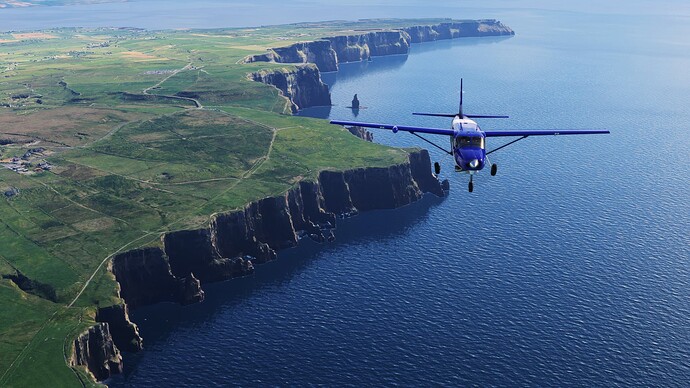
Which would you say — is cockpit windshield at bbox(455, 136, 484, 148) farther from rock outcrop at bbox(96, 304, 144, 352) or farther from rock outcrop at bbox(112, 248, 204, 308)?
rock outcrop at bbox(112, 248, 204, 308)

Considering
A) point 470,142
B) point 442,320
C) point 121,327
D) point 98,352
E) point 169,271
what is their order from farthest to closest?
point 169,271
point 442,320
point 121,327
point 98,352
point 470,142

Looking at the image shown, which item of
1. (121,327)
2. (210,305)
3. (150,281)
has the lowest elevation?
(210,305)

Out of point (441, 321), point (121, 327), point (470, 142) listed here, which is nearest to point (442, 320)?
point (441, 321)

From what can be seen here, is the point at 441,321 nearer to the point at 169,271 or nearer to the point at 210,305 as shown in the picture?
the point at 210,305

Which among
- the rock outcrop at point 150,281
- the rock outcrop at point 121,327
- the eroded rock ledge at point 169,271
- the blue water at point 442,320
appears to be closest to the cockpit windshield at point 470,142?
the blue water at point 442,320

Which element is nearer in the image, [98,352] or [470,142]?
[470,142]

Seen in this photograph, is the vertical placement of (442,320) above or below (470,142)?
below

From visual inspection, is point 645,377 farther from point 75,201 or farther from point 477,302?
point 75,201

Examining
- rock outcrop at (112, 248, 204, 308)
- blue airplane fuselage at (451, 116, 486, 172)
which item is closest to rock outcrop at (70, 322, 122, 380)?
rock outcrop at (112, 248, 204, 308)

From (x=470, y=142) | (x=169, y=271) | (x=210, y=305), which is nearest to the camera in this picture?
(x=470, y=142)

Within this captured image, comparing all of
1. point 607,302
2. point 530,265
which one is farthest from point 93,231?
point 607,302

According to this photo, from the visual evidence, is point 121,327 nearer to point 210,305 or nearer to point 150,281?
point 150,281
